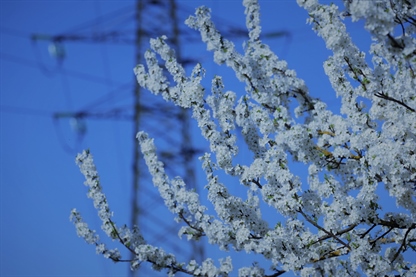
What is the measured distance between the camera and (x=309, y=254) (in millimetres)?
3955

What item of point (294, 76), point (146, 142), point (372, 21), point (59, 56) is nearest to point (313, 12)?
point (372, 21)

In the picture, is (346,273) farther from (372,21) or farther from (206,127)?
(372,21)

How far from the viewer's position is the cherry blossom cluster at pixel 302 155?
346 cm

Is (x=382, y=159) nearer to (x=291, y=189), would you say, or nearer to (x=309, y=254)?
(x=291, y=189)

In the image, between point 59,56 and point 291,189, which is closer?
point 291,189

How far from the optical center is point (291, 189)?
145 inches

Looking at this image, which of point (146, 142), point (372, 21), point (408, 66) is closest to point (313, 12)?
point (408, 66)

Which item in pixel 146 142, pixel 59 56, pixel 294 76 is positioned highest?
pixel 59 56

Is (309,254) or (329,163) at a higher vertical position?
(329,163)

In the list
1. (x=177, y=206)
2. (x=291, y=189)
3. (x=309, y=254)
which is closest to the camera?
(x=291, y=189)

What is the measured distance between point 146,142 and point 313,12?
172 centimetres

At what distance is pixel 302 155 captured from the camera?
12.4 feet

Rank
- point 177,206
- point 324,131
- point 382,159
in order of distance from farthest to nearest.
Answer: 1. point 177,206
2. point 324,131
3. point 382,159

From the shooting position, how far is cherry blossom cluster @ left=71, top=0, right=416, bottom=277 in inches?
136
